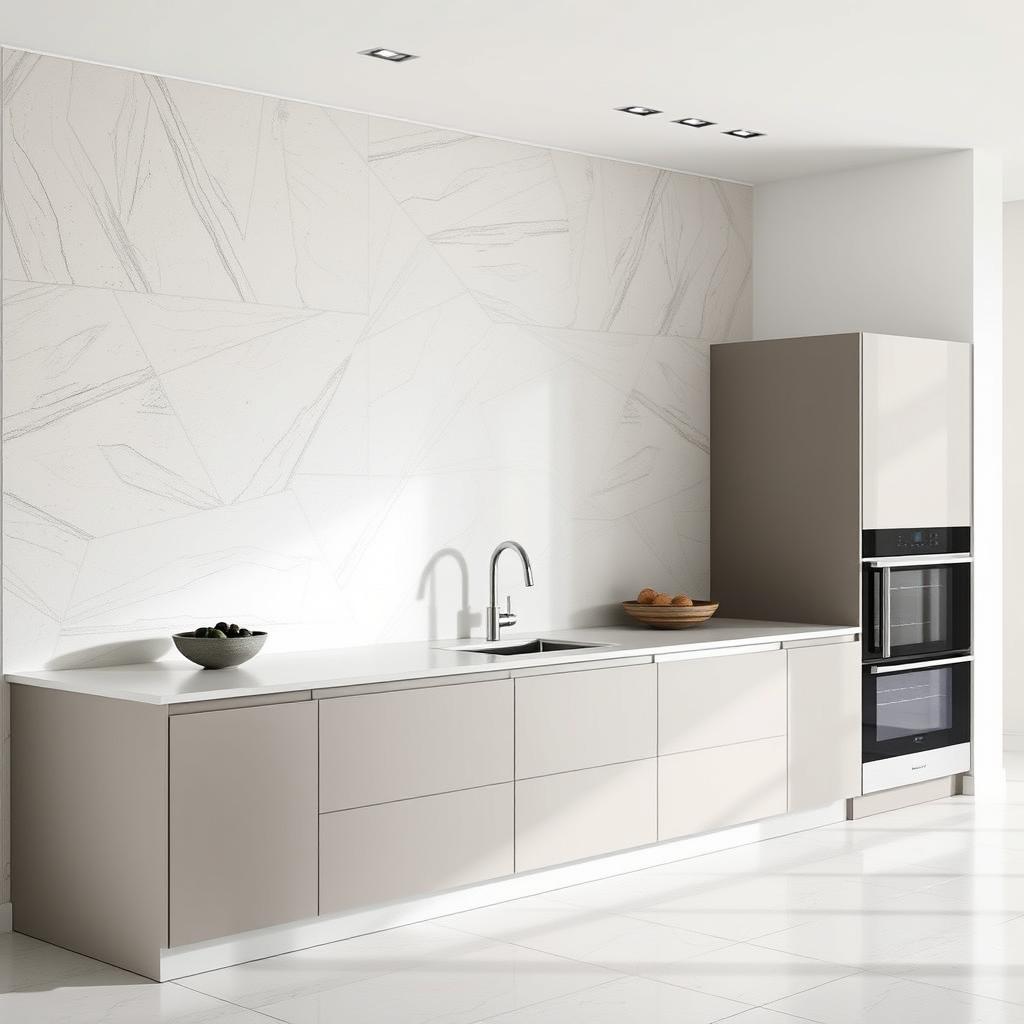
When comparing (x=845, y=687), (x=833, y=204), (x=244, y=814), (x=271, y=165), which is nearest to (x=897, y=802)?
(x=845, y=687)

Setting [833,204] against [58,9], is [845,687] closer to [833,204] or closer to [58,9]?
[833,204]

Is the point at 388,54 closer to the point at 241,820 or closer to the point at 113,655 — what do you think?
the point at 113,655

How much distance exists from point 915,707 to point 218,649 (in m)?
2.88

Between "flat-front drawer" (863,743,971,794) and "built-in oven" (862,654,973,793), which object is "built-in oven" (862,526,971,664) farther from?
"flat-front drawer" (863,743,971,794)

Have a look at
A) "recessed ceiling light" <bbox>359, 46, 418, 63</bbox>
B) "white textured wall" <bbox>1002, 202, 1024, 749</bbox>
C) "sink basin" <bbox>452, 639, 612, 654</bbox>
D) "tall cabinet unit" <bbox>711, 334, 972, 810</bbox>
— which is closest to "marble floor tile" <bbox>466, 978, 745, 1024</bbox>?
"sink basin" <bbox>452, 639, 612, 654</bbox>

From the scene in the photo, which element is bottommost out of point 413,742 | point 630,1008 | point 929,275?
point 630,1008

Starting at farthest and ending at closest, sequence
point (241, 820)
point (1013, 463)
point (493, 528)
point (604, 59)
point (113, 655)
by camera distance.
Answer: point (1013, 463)
point (493, 528)
point (604, 59)
point (113, 655)
point (241, 820)

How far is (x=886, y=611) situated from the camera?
5.34m

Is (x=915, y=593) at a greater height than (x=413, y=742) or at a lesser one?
greater

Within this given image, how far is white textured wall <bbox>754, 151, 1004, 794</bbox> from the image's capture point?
18.3 ft

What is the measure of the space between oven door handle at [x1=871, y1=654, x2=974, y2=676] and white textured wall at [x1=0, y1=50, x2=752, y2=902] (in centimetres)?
81

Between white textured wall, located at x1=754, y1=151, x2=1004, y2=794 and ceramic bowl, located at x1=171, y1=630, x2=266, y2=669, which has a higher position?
white textured wall, located at x1=754, y1=151, x2=1004, y2=794

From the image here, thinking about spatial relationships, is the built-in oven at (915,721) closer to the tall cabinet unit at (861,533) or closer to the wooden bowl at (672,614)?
the tall cabinet unit at (861,533)

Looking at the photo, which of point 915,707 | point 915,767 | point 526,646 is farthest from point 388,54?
point 915,767
